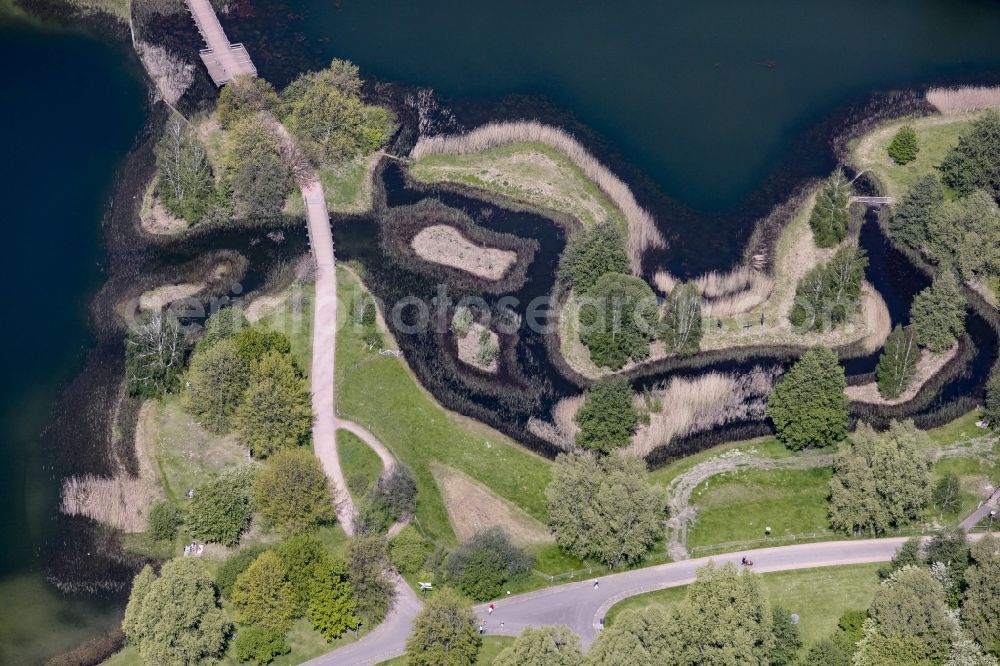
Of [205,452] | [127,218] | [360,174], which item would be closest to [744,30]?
[360,174]

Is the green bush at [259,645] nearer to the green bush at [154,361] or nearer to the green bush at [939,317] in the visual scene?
the green bush at [154,361]

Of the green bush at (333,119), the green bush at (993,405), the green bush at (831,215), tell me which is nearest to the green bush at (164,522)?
the green bush at (333,119)

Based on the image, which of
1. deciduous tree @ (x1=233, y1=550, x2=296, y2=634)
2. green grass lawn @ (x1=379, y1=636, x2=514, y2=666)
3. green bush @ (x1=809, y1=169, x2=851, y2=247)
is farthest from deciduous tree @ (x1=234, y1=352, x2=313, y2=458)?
green bush @ (x1=809, y1=169, x2=851, y2=247)

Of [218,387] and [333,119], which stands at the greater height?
[333,119]

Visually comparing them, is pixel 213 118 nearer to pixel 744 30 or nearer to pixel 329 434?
pixel 329 434

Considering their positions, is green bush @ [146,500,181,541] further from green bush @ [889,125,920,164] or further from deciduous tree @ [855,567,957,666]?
green bush @ [889,125,920,164]

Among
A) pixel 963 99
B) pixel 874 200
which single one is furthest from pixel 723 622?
pixel 963 99

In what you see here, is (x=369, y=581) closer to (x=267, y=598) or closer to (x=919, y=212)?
(x=267, y=598)
